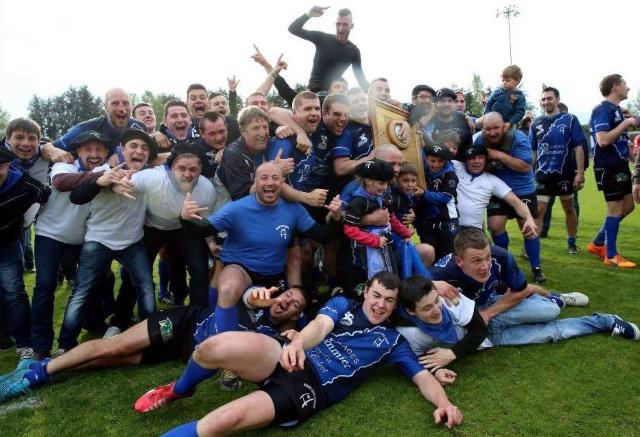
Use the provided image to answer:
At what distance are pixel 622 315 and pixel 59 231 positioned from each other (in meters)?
5.30

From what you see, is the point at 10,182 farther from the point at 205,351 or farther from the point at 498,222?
the point at 498,222

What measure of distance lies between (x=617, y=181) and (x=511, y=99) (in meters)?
1.99

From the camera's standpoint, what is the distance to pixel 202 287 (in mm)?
4457

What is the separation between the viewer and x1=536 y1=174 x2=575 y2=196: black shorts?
666 centimetres

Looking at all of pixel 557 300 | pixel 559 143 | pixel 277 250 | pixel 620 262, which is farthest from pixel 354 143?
pixel 620 262

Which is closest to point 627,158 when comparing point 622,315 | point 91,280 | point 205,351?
point 622,315

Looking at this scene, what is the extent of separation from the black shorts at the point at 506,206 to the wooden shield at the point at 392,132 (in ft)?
3.44

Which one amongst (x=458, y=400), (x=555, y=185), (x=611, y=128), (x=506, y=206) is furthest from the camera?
(x=555, y=185)

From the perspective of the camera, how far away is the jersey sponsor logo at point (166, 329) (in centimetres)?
361

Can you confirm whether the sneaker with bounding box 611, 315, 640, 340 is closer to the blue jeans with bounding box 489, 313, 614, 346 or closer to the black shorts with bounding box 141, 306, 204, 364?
the blue jeans with bounding box 489, 313, 614, 346

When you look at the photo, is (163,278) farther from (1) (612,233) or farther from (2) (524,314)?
(1) (612,233)

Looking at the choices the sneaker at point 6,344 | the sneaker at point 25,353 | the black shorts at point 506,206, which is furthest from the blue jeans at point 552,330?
the sneaker at point 6,344

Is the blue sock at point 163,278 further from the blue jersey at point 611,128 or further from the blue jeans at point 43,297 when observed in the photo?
the blue jersey at point 611,128

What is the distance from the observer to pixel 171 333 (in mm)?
3629
